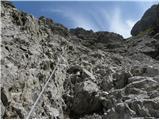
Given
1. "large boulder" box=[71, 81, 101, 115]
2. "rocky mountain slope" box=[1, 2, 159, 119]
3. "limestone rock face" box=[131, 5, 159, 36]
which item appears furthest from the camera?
"limestone rock face" box=[131, 5, 159, 36]

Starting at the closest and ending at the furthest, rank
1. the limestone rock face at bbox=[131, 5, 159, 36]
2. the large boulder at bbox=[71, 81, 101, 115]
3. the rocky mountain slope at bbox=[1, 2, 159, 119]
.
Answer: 1. the rocky mountain slope at bbox=[1, 2, 159, 119]
2. the large boulder at bbox=[71, 81, 101, 115]
3. the limestone rock face at bbox=[131, 5, 159, 36]

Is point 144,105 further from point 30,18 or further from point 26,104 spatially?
point 30,18

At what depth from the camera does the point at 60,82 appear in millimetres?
17984

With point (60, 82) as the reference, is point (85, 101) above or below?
below

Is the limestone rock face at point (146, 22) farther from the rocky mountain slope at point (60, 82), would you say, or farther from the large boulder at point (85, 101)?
the large boulder at point (85, 101)

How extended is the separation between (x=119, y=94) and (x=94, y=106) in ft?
4.27

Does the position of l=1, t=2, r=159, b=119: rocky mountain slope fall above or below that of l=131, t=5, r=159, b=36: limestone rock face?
below

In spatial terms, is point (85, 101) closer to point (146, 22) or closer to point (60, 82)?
point (60, 82)

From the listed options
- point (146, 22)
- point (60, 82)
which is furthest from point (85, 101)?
point (146, 22)

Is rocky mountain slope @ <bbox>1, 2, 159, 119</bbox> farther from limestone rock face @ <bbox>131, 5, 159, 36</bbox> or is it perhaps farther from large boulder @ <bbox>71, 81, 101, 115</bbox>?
limestone rock face @ <bbox>131, 5, 159, 36</bbox>

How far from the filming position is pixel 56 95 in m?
16.3

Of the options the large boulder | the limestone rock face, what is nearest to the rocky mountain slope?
the large boulder

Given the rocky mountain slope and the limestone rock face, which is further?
the limestone rock face

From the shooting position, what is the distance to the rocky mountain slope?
44.6ft
